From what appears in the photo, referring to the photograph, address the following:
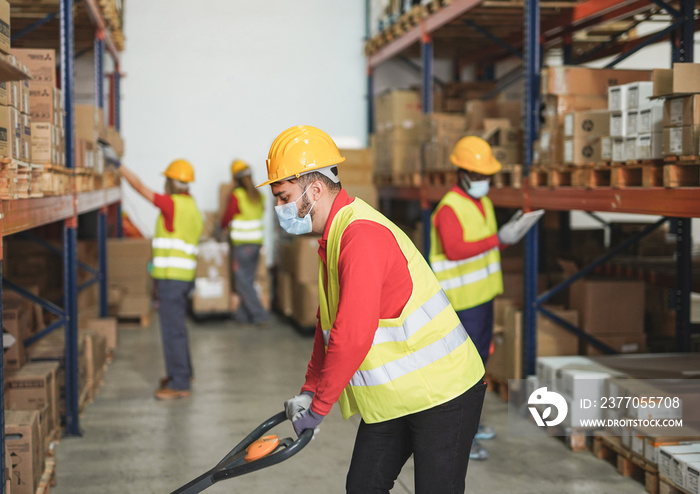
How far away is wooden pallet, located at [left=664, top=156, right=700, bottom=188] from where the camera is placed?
452cm

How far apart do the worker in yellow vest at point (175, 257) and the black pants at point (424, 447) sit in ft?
14.4

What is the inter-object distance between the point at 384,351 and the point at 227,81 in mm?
10818

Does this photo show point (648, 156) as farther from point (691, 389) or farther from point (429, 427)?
point (429, 427)

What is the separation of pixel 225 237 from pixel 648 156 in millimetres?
7666

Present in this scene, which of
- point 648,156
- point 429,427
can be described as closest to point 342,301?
point 429,427

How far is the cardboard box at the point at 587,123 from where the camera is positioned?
5539mm

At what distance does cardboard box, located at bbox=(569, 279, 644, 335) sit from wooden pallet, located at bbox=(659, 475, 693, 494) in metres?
2.02

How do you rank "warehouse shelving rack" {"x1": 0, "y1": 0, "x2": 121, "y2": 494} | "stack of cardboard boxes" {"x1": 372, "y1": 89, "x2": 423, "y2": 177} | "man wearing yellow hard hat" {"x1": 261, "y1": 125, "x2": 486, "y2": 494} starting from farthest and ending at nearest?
"stack of cardboard boxes" {"x1": 372, "y1": 89, "x2": 423, "y2": 177}
"warehouse shelving rack" {"x1": 0, "y1": 0, "x2": 121, "y2": 494}
"man wearing yellow hard hat" {"x1": 261, "y1": 125, "x2": 486, "y2": 494}

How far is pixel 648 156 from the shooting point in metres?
4.83

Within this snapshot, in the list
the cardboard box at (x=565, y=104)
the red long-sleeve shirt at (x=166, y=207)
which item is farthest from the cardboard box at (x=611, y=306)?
the red long-sleeve shirt at (x=166, y=207)

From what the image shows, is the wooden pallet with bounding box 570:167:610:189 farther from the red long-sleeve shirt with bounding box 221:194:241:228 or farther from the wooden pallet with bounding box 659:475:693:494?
the red long-sleeve shirt with bounding box 221:194:241:228

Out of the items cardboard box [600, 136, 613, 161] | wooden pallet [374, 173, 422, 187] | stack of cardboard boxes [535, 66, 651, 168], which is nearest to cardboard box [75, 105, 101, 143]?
stack of cardboard boxes [535, 66, 651, 168]

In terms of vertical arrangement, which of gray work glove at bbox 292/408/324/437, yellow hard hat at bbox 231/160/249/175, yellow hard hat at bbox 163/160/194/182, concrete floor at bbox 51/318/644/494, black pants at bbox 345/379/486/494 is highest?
yellow hard hat at bbox 231/160/249/175

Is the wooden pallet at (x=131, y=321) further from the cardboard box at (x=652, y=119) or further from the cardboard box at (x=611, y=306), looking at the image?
the cardboard box at (x=652, y=119)
